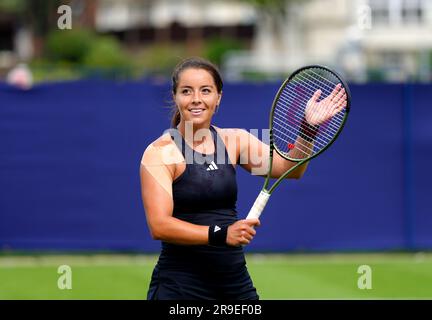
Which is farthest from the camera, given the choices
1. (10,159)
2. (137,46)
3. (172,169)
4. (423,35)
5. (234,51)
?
(137,46)

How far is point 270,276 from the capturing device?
10.7 meters

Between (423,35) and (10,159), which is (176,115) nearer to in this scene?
(10,159)

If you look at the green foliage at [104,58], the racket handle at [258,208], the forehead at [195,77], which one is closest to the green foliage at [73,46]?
the green foliage at [104,58]

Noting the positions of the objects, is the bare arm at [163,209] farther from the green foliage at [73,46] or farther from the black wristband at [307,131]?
the green foliage at [73,46]

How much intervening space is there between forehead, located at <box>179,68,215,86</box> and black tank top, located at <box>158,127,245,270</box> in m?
0.25

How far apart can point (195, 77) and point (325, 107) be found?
0.69m

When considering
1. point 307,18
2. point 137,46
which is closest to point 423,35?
point 307,18

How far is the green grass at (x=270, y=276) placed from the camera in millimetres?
9531

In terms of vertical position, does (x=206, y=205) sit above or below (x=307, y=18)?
below

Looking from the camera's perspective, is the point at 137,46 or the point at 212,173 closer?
the point at 212,173

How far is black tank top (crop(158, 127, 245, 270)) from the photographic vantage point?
16.9 ft

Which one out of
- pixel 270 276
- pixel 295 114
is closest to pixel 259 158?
pixel 295 114

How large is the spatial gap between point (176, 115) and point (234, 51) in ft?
144

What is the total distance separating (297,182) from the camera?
12383mm
